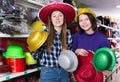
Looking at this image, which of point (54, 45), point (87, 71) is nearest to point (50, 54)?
point (54, 45)

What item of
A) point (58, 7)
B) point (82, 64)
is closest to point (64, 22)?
point (58, 7)

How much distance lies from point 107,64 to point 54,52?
51 cm

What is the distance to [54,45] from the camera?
189 centimetres

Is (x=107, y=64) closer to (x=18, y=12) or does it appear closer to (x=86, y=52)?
(x=86, y=52)

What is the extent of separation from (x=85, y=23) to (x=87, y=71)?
0.50m

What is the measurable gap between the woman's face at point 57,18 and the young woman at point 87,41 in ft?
0.87

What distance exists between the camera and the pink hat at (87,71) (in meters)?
1.97

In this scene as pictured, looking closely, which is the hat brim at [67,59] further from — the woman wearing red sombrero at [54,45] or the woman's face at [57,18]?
the woman's face at [57,18]

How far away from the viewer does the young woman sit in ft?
6.48

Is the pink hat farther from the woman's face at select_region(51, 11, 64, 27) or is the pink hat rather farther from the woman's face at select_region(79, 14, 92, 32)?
the woman's face at select_region(51, 11, 64, 27)

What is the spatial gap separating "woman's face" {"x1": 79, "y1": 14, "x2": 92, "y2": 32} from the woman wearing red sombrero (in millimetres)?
173

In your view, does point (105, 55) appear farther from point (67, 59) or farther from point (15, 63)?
point (15, 63)

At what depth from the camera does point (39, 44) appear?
5.98 feet

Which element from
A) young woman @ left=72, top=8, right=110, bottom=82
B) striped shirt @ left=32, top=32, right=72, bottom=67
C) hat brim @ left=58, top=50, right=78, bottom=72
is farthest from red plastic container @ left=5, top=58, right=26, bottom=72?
young woman @ left=72, top=8, right=110, bottom=82
